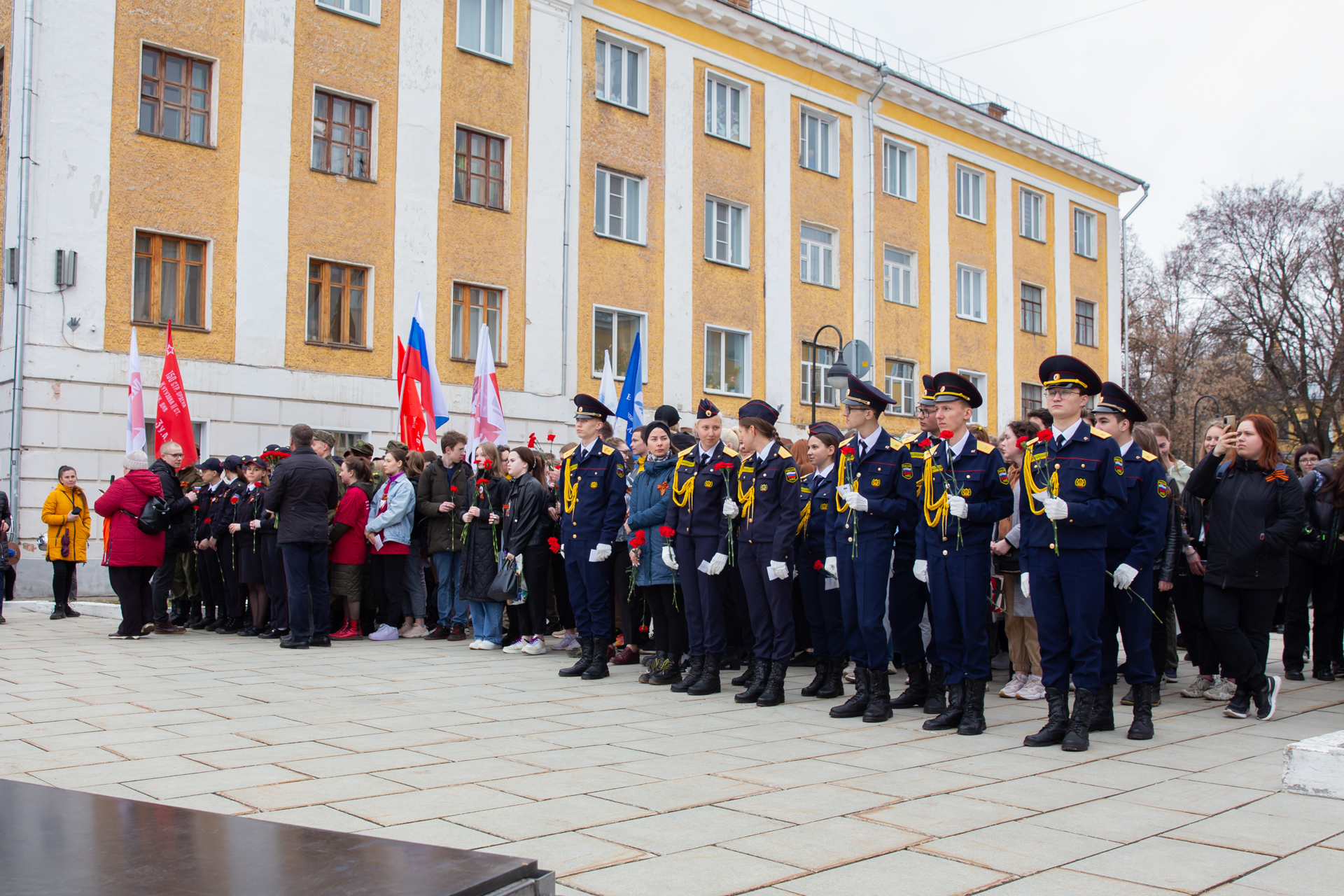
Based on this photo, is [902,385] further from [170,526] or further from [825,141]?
[170,526]

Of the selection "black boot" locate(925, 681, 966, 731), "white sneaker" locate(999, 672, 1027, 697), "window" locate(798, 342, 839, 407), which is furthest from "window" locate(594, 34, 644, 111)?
"black boot" locate(925, 681, 966, 731)

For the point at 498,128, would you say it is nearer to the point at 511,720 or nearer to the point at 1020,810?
the point at 511,720

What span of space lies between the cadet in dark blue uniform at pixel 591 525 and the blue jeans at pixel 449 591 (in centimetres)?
306

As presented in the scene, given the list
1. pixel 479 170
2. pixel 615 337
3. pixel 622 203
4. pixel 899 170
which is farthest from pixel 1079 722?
pixel 899 170

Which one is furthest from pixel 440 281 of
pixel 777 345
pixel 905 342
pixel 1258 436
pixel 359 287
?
pixel 1258 436

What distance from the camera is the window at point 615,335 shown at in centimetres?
2436

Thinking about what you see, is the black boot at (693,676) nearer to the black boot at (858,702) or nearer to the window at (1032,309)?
the black boot at (858,702)

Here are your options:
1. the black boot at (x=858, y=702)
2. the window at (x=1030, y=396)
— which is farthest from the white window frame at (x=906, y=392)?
the black boot at (x=858, y=702)

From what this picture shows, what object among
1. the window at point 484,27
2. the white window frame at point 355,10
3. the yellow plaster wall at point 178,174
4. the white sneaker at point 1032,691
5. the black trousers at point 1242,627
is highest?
the window at point 484,27

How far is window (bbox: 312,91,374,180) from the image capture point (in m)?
20.5

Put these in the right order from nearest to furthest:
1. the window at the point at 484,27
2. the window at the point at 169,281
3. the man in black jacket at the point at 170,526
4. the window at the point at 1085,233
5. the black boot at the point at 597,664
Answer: the black boot at the point at 597,664
the man in black jacket at the point at 170,526
the window at the point at 169,281
the window at the point at 484,27
the window at the point at 1085,233

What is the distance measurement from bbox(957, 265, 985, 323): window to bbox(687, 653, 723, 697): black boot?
25685 mm

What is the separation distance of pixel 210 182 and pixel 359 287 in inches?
122

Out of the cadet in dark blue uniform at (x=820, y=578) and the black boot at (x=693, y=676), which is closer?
the cadet in dark blue uniform at (x=820, y=578)
